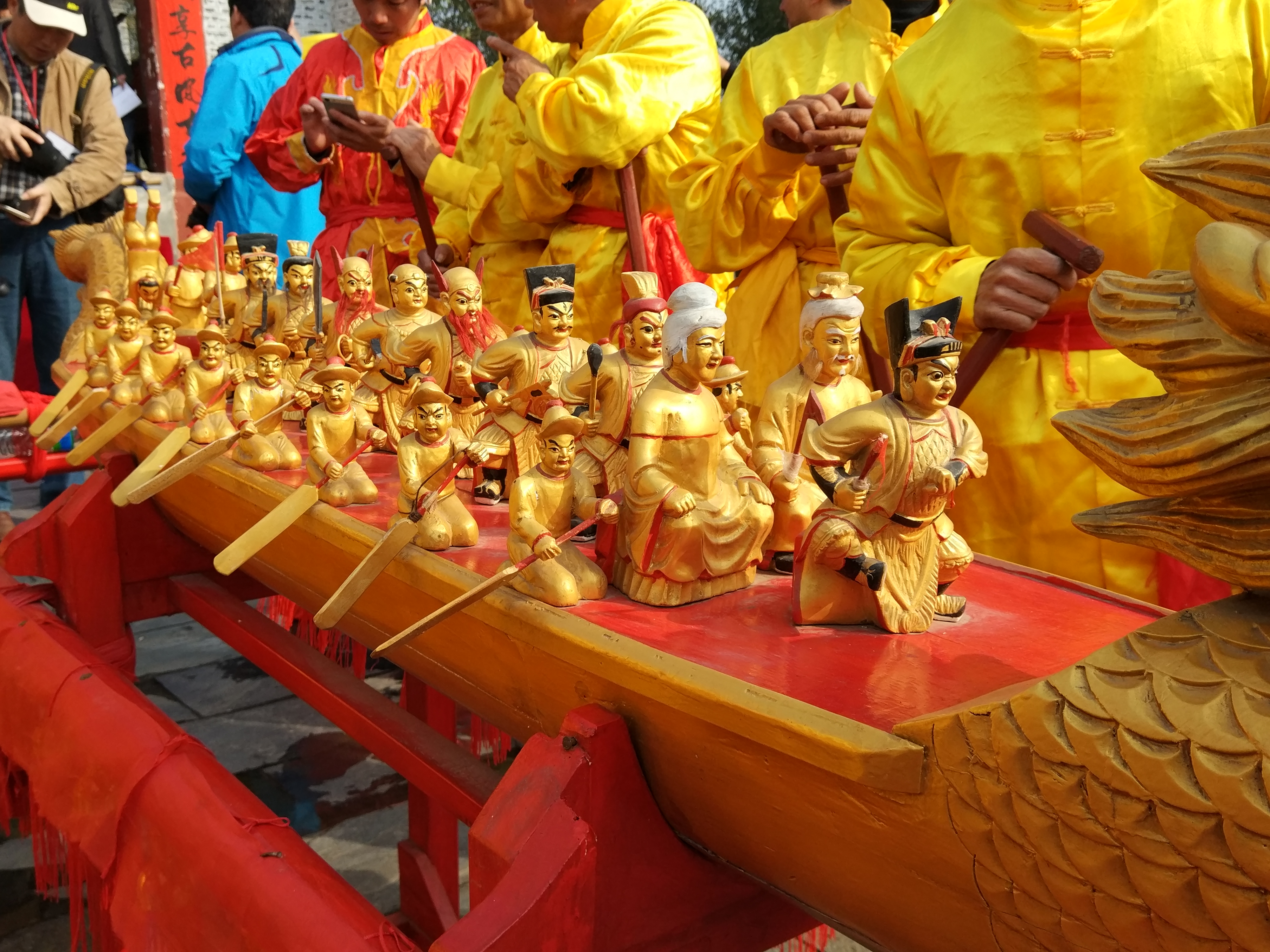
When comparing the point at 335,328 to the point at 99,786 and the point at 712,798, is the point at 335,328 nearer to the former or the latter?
the point at 99,786

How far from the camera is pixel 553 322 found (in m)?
1.70

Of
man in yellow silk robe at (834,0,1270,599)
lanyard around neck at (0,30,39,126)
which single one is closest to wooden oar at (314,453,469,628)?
man in yellow silk robe at (834,0,1270,599)

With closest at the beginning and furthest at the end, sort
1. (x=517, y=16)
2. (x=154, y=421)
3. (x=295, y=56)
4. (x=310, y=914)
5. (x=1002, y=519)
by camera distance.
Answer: (x=310, y=914) → (x=1002, y=519) → (x=154, y=421) → (x=517, y=16) → (x=295, y=56)

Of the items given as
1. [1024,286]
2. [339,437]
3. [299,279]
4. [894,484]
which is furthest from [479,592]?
[299,279]

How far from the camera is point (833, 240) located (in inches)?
93.7

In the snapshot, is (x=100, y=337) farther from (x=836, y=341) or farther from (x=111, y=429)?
(x=836, y=341)

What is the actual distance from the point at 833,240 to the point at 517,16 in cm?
141

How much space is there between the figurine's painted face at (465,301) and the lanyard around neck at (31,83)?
342 centimetres

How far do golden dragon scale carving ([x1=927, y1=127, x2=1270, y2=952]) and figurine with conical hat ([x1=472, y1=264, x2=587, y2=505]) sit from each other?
1011mm

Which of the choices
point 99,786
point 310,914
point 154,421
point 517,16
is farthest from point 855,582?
point 517,16

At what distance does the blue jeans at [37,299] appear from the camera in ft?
14.6

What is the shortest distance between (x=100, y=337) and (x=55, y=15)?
2.16 meters

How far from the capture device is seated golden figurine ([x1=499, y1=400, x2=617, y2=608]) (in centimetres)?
128

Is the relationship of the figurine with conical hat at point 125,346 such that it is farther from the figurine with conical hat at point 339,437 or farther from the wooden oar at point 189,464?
the figurine with conical hat at point 339,437
